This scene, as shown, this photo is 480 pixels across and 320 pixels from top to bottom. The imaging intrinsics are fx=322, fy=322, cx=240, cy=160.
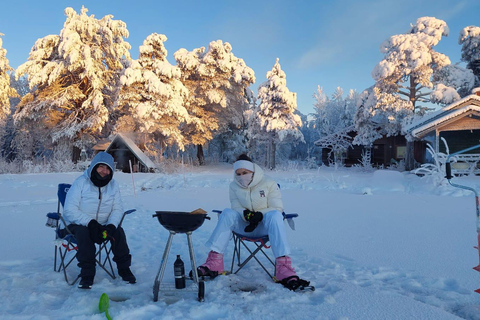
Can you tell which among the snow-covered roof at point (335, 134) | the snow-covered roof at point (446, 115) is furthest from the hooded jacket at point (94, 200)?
the snow-covered roof at point (335, 134)

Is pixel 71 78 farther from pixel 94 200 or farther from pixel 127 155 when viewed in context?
pixel 94 200

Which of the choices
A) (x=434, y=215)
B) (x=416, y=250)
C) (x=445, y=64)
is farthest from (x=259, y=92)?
(x=416, y=250)

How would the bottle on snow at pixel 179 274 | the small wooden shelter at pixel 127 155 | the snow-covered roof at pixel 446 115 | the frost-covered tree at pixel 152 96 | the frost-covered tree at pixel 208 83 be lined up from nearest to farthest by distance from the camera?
the bottle on snow at pixel 179 274 → the snow-covered roof at pixel 446 115 → the small wooden shelter at pixel 127 155 → the frost-covered tree at pixel 152 96 → the frost-covered tree at pixel 208 83

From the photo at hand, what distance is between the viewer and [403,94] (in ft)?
64.9

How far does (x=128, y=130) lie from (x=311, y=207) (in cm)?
1552

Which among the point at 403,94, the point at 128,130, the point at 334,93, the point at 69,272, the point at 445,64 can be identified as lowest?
the point at 69,272

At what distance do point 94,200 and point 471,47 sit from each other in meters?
27.6

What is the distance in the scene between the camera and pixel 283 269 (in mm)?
3162

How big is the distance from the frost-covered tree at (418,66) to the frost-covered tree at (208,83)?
10.1 meters

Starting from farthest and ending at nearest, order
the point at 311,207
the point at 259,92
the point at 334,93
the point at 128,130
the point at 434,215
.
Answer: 1. the point at 334,93
2. the point at 259,92
3. the point at 128,130
4. the point at 311,207
5. the point at 434,215

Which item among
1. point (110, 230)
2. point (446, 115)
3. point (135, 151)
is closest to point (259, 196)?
point (110, 230)

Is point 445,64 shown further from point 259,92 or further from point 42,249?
point 42,249

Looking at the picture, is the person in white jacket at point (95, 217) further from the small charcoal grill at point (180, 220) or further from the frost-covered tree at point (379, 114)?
the frost-covered tree at point (379, 114)

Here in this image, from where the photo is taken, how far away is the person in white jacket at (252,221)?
321 centimetres
